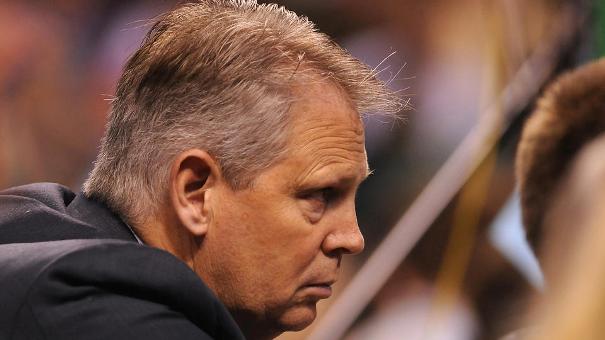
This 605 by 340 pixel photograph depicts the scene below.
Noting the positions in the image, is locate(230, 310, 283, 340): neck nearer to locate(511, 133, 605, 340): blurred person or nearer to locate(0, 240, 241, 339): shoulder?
locate(0, 240, 241, 339): shoulder

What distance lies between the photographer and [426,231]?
2.43m

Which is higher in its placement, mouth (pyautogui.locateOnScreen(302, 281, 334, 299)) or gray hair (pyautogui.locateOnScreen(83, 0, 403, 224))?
gray hair (pyautogui.locateOnScreen(83, 0, 403, 224))

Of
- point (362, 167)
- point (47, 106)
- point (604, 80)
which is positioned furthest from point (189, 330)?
point (47, 106)

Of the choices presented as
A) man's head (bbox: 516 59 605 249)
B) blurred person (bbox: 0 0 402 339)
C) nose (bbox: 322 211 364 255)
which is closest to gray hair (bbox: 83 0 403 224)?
blurred person (bbox: 0 0 402 339)

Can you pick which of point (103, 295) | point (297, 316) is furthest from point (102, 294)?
point (297, 316)

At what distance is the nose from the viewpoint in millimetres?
1344

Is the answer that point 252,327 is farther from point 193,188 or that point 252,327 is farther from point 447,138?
point 447,138

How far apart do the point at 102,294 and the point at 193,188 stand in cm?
25

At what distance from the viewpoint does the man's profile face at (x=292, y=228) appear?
1.30 meters

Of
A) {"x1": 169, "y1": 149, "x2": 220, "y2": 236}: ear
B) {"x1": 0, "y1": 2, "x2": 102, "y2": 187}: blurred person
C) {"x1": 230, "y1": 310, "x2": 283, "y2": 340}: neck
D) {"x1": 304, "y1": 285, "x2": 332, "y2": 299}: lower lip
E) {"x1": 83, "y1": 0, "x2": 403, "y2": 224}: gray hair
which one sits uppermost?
{"x1": 83, "y1": 0, "x2": 403, "y2": 224}: gray hair

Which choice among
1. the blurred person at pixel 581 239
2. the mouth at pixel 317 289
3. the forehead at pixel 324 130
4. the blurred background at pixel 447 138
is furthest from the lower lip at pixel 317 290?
the blurred background at pixel 447 138

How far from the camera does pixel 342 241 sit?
1.35 metres

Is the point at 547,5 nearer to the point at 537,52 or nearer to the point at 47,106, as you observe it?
the point at 537,52

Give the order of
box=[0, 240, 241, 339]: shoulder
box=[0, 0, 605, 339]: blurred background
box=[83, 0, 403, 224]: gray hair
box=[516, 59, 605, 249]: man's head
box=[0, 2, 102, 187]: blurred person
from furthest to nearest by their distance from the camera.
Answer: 1. box=[0, 0, 605, 339]: blurred background
2. box=[0, 2, 102, 187]: blurred person
3. box=[516, 59, 605, 249]: man's head
4. box=[83, 0, 403, 224]: gray hair
5. box=[0, 240, 241, 339]: shoulder
